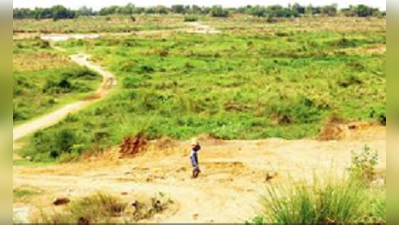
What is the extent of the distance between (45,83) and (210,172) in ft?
61.3

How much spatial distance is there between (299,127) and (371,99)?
616 cm

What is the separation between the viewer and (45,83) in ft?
106

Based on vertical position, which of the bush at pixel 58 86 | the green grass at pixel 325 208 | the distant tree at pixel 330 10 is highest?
the distant tree at pixel 330 10

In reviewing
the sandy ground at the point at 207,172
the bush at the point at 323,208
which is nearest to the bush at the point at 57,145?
the sandy ground at the point at 207,172

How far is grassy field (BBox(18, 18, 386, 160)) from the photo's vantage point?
20.7 m

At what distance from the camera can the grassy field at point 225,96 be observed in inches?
814

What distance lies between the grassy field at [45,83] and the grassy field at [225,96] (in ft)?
7.55

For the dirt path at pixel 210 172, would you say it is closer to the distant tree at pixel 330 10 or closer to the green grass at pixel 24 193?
the green grass at pixel 24 193

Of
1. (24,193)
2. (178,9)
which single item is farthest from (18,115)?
(178,9)

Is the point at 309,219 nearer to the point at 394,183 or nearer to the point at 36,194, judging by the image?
the point at 394,183

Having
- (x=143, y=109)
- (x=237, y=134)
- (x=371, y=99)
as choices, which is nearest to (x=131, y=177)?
(x=237, y=134)

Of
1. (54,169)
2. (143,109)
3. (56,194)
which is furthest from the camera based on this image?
(143,109)

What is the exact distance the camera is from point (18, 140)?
20.9 meters

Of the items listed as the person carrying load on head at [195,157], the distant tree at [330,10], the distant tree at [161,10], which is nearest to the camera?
the person carrying load on head at [195,157]
